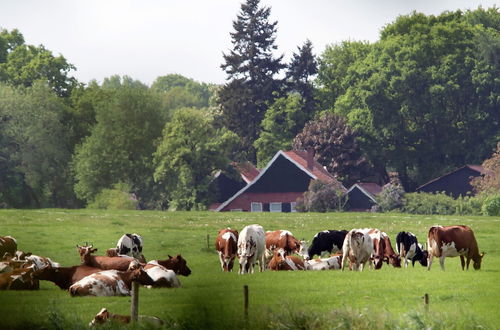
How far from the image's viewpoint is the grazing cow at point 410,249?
33.2 meters

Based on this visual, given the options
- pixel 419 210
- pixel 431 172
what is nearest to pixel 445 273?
pixel 419 210

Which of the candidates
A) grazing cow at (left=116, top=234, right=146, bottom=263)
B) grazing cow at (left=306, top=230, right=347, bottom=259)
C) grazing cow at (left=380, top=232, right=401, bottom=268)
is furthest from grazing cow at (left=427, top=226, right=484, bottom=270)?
grazing cow at (left=116, top=234, right=146, bottom=263)

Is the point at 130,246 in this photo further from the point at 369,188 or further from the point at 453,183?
the point at 453,183

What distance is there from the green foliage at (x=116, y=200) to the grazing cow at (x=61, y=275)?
172ft

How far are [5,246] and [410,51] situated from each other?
6887 centimetres

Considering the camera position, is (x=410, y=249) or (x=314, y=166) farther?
(x=314, y=166)

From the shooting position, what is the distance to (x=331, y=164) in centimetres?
8425

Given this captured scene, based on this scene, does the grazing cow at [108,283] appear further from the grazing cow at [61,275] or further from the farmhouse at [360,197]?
the farmhouse at [360,197]

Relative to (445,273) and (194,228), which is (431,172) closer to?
(194,228)

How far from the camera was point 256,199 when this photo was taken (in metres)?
86.2

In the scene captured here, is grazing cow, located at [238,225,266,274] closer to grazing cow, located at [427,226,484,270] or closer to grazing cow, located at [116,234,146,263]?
grazing cow, located at [116,234,146,263]

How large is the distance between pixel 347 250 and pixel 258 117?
60742 millimetres

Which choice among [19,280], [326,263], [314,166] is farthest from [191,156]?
[19,280]

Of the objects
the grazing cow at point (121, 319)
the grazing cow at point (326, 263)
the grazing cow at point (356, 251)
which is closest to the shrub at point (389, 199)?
the grazing cow at point (326, 263)
